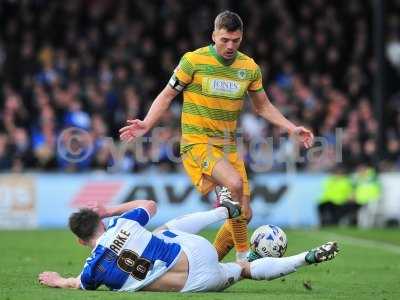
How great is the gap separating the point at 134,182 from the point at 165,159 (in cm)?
85

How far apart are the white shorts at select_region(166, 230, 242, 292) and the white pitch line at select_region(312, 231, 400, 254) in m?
7.47

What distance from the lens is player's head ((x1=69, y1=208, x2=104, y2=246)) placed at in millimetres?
10305

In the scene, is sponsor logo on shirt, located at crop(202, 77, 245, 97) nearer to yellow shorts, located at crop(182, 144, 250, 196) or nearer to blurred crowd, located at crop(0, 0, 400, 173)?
yellow shorts, located at crop(182, 144, 250, 196)

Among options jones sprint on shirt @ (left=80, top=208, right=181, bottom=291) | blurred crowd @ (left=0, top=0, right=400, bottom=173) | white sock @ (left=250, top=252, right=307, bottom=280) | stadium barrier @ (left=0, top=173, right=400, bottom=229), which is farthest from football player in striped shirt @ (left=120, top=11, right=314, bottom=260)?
blurred crowd @ (left=0, top=0, right=400, bottom=173)

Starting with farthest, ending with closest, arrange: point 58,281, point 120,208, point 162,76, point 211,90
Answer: point 162,76
point 211,90
point 58,281
point 120,208

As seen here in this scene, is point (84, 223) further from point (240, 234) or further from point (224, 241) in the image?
point (224, 241)

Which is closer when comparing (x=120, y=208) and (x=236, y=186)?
(x=120, y=208)

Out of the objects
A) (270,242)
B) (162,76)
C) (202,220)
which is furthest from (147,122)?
(162,76)

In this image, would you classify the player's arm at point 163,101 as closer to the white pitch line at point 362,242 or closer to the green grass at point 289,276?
the green grass at point 289,276

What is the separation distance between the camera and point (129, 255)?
10258mm

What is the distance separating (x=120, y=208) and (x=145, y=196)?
13.9 meters

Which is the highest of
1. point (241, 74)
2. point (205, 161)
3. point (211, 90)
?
point (241, 74)

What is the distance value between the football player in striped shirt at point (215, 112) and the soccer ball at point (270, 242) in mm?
406

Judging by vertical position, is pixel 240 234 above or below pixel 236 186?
below
